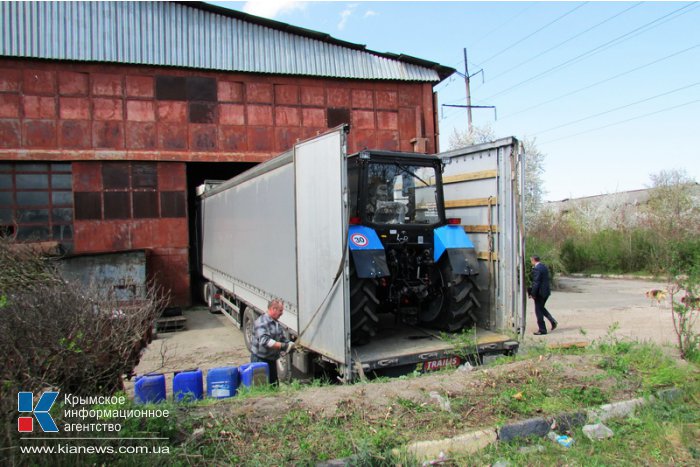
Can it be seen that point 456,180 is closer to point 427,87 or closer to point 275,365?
point 275,365

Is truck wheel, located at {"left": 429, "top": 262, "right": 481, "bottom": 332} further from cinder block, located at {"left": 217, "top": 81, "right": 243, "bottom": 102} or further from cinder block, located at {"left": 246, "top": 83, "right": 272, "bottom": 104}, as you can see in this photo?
cinder block, located at {"left": 217, "top": 81, "right": 243, "bottom": 102}

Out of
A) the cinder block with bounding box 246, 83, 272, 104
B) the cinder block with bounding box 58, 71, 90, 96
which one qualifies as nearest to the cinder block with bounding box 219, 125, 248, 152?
the cinder block with bounding box 246, 83, 272, 104

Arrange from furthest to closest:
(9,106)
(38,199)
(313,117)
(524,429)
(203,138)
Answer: (313,117) → (203,138) → (38,199) → (9,106) → (524,429)

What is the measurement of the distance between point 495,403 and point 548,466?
79cm

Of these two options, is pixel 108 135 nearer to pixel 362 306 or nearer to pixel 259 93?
pixel 259 93

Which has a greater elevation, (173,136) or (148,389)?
(173,136)

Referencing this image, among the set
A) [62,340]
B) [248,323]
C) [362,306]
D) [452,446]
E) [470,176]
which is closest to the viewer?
[62,340]

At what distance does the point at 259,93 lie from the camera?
50.5 feet

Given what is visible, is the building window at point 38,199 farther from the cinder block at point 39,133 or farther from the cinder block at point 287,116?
the cinder block at point 287,116

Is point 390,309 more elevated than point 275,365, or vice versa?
point 390,309

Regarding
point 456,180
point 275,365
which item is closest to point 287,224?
point 275,365

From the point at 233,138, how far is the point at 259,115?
113 cm

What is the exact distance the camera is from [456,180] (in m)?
7.41

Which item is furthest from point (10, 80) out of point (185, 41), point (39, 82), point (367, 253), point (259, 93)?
point (367, 253)
